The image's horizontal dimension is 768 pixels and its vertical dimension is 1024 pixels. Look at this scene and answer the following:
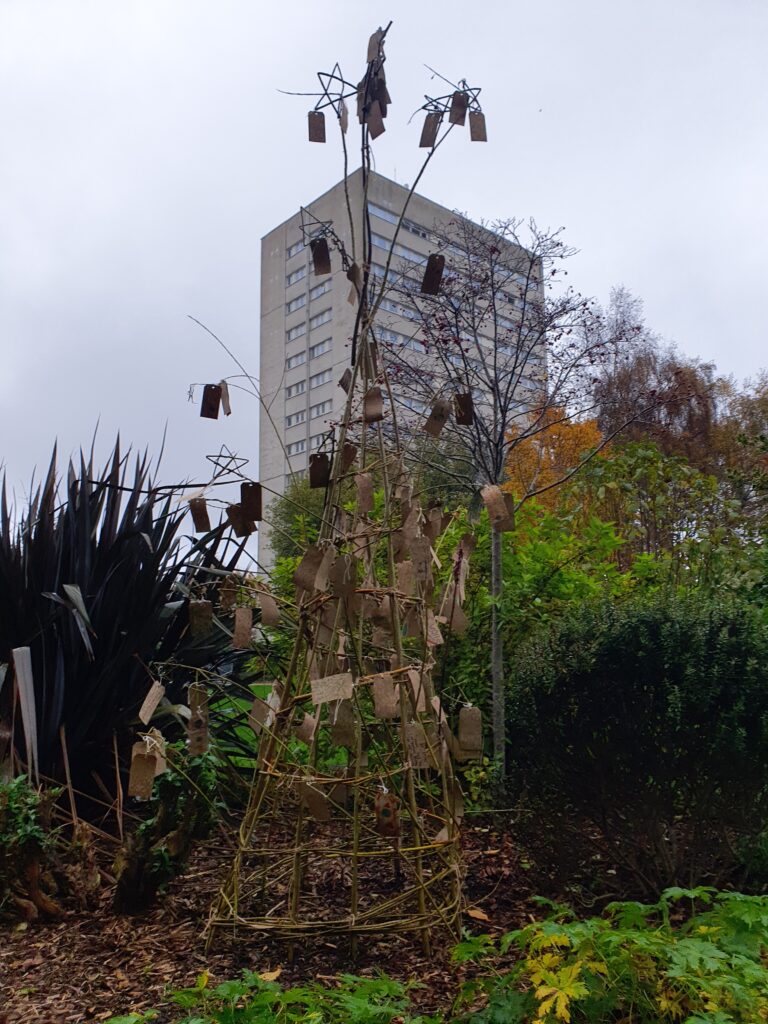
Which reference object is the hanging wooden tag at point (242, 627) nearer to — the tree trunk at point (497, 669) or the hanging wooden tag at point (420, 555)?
the hanging wooden tag at point (420, 555)

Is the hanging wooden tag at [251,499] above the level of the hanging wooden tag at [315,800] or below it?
above

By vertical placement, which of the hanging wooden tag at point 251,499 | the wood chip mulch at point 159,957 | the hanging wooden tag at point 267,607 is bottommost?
the wood chip mulch at point 159,957

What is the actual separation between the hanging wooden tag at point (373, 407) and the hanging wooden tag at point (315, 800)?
1181 millimetres

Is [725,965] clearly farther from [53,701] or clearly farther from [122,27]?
[122,27]

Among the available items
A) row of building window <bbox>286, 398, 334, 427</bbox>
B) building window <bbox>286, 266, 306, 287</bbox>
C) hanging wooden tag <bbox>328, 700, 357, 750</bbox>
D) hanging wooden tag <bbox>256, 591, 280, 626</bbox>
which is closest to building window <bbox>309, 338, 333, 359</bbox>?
building window <bbox>286, 266, 306, 287</bbox>

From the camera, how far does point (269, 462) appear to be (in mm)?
48469

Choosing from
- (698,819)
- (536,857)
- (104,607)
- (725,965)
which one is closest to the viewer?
(725,965)

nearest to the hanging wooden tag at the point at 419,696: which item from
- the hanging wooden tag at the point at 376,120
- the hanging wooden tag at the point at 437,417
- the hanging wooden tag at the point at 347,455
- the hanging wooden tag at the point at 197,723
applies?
the hanging wooden tag at the point at 197,723

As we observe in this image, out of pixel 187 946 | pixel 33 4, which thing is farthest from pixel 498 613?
pixel 33 4

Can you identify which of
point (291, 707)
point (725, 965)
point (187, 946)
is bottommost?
point (187, 946)

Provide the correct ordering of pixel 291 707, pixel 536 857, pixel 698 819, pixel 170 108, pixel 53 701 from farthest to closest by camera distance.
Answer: pixel 170 108 < pixel 53 701 < pixel 536 857 < pixel 698 819 < pixel 291 707

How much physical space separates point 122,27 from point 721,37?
3.07 m

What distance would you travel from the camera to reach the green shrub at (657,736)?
286 centimetres

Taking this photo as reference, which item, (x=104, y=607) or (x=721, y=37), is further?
(x=104, y=607)
